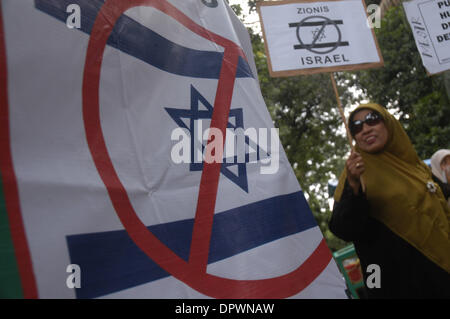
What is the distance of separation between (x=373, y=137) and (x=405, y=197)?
1.18 ft

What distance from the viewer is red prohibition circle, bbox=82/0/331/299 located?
1198 mm

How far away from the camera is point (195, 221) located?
1357mm

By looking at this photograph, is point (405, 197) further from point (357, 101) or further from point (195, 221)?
point (357, 101)

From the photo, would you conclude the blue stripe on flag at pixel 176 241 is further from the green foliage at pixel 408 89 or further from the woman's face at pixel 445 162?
the green foliage at pixel 408 89

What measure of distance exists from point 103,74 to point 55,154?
0.35 m

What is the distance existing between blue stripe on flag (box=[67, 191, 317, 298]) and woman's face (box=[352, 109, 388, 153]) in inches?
24.5

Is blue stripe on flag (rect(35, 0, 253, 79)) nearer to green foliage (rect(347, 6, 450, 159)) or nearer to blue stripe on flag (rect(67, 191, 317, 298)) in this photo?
blue stripe on flag (rect(67, 191, 317, 298))

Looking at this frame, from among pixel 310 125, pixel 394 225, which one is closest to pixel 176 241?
pixel 394 225

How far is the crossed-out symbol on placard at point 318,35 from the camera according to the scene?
272cm

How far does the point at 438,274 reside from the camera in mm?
1859

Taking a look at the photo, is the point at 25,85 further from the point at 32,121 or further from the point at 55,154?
the point at 55,154

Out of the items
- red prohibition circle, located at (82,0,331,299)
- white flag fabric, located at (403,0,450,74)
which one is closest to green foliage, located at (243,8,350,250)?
white flag fabric, located at (403,0,450,74)

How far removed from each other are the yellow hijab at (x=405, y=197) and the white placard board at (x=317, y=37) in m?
0.68
